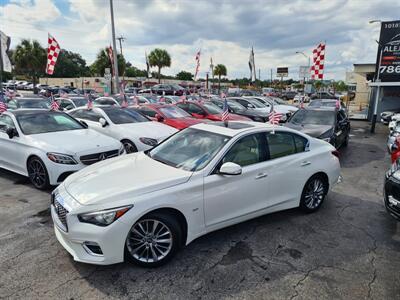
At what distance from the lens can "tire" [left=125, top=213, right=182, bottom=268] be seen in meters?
3.07

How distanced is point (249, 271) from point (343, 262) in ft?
3.78

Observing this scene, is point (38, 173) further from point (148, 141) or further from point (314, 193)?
point (314, 193)

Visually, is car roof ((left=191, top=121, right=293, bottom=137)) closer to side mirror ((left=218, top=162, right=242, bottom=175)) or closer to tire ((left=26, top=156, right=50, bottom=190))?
side mirror ((left=218, top=162, right=242, bottom=175))

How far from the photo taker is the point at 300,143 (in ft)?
15.2

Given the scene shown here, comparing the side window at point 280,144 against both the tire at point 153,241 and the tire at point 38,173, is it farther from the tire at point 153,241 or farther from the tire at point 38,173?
the tire at point 38,173

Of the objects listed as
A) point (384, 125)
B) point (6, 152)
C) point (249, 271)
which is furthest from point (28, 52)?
point (249, 271)

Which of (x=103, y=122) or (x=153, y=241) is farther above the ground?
(x=103, y=122)

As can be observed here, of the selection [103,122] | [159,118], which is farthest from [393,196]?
[159,118]

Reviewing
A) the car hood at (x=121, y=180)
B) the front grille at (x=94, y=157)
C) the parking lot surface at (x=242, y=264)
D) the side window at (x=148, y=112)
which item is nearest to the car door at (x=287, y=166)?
the parking lot surface at (x=242, y=264)

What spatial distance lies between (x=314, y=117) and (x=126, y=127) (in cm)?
603

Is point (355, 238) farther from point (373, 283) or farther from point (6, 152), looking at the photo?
point (6, 152)

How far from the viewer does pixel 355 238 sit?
399 cm

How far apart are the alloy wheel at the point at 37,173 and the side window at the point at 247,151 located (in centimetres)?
363

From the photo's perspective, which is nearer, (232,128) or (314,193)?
(232,128)
